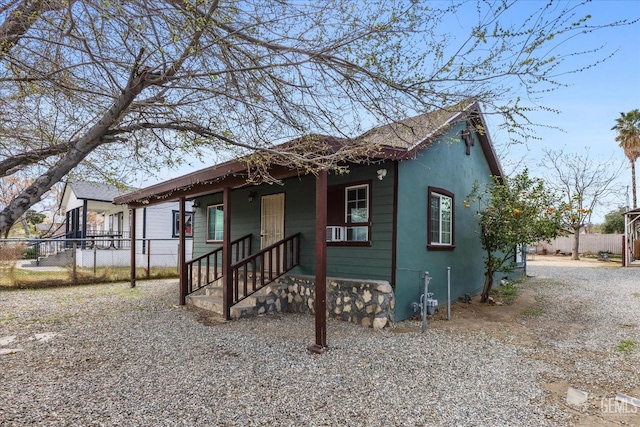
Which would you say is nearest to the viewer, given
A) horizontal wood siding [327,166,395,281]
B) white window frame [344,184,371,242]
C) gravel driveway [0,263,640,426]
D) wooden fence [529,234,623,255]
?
gravel driveway [0,263,640,426]

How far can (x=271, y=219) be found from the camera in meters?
8.23

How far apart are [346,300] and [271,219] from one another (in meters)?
2.85

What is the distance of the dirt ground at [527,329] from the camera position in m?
3.03

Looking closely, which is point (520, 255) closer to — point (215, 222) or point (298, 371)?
point (215, 222)

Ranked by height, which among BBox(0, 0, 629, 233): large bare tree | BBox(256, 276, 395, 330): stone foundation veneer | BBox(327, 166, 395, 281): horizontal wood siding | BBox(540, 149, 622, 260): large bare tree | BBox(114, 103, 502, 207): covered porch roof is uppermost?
BBox(540, 149, 622, 260): large bare tree

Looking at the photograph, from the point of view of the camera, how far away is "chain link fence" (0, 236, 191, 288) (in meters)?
10.1

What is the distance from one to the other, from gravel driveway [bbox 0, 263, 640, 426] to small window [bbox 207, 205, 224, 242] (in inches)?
128

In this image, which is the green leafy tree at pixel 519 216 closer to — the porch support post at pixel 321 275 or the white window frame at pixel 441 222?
the white window frame at pixel 441 222

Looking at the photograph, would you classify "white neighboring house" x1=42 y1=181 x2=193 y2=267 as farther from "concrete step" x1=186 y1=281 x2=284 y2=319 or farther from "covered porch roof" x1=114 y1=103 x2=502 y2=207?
"concrete step" x1=186 y1=281 x2=284 y2=319

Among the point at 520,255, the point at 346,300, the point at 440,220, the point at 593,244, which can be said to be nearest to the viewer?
the point at 346,300

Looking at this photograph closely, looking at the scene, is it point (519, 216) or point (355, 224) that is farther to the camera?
point (519, 216)

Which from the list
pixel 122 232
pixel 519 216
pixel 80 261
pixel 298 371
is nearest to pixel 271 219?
pixel 298 371

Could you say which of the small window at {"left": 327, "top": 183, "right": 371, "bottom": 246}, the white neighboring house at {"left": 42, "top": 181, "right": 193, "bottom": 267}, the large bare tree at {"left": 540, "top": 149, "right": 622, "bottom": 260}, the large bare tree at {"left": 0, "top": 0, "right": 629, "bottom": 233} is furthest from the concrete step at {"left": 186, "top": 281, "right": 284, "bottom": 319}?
the large bare tree at {"left": 540, "top": 149, "right": 622, "bottom": 260}

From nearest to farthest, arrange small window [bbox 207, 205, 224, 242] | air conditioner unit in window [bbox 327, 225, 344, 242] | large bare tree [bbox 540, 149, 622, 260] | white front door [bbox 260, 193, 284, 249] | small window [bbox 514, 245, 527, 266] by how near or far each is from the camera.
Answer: air conditioner unit in window [bbox 327, 225, 344, 242] → white front door [bbox 260, 193, 284, 249] → small window [bbox 207, 205, 224, 242] → small window [bbox 514, 245, 527, 266] → large bare tree [bbox 540, 149, 622, 260]
